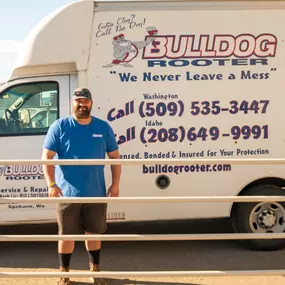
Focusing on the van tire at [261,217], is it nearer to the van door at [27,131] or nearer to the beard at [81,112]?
the van door at [27,131]

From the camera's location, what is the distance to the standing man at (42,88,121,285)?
12.9 ft

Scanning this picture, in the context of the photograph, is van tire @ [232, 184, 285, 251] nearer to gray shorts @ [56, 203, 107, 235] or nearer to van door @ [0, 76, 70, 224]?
gray shorts @ [56, 203, 107, 235]

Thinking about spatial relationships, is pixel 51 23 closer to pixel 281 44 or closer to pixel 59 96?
pixel 59 96

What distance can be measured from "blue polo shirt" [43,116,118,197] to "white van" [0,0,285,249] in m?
1.20

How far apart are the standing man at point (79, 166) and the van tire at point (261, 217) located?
197 centimetres

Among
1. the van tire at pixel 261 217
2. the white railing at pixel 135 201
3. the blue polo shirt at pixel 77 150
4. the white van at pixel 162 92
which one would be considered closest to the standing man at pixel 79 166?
the blue polo shirt at pixel 77 150

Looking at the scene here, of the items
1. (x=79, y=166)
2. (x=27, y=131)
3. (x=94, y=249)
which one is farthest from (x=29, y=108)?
(x=94, y=249)

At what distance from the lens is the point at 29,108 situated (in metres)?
5.30

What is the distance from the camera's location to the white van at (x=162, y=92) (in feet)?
16.9

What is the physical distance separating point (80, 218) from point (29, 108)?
6.01ft

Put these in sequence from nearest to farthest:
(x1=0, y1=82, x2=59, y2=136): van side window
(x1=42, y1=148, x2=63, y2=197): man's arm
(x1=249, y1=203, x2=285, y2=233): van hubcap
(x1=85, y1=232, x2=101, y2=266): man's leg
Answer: (x1=42, y1=148, x2=63, y2=197): man's arm
(x1=85, y1=232, x2=101, y2=266): man's leg
(x1=0, y1=82, x2=59, y2=136): van side window
(x1=249, y1=203, x2=285, y2=233): van hubcap

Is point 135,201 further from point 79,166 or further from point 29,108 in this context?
point 29,108

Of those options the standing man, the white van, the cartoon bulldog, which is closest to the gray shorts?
the standing man

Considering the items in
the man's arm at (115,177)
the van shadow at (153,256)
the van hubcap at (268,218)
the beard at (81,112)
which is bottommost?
the van shadow at (153,256)
